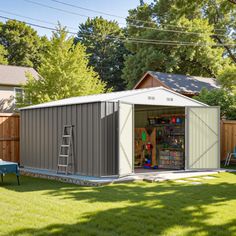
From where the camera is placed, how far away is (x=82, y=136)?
1230cm

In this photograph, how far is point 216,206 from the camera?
7895mm

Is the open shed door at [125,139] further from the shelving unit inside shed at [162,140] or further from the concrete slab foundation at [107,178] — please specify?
the shelving unit inside shed at [162,140]

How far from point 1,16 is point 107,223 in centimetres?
1124

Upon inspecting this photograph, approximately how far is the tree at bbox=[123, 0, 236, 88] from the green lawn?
21.6 m

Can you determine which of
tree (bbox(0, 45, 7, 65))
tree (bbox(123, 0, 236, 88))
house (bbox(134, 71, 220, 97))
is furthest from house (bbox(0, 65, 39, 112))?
tree (bbox(0, 45, 7, 65))

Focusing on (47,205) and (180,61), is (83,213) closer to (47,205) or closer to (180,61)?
(47,205)

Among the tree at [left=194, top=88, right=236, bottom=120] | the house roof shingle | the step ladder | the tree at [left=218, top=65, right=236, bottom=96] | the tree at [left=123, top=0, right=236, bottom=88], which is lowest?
the step ladder

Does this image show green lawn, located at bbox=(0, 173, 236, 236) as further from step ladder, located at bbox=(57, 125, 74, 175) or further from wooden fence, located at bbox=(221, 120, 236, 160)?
wooden fence, located at bbox=(221, 120, 236, 160)

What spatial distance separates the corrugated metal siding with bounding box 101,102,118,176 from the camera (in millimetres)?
Answer: 11693

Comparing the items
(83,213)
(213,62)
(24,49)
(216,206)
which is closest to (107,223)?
(83,213)

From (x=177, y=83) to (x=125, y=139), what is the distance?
15391mm

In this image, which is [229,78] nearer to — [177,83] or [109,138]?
[177,83]

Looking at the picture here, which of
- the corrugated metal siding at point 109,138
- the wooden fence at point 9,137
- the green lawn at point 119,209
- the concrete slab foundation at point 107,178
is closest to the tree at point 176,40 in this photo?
the wooden fence at point 9,137

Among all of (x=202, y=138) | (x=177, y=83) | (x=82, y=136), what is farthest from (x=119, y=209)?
(x=177, y=83)
